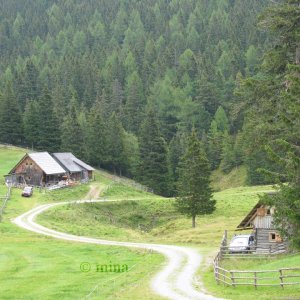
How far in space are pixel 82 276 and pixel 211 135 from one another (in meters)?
99.0

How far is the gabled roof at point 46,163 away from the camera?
292 feet

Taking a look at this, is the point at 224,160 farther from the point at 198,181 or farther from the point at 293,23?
the point at 293,23

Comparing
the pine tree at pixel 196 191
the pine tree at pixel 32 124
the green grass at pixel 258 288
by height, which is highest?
the pine tree at pixel 32 124

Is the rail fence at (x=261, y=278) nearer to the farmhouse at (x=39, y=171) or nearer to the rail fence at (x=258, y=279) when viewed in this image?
the rail fence at (x=258, y=279)

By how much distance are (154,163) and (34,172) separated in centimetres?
2334

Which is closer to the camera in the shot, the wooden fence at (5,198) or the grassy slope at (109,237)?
the grassy slope at (109,237)

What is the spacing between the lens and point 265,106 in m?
36.3

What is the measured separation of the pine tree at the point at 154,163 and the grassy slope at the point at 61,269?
4324 cm

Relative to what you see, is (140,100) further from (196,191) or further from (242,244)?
(242,244)

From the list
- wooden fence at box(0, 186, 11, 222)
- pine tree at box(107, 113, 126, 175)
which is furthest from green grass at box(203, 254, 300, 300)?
pine tree at box(107, 113, 126, 175)

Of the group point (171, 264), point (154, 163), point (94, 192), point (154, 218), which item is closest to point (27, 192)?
point (94, 192)

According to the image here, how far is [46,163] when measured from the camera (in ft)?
299

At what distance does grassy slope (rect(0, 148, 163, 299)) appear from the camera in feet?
99.3

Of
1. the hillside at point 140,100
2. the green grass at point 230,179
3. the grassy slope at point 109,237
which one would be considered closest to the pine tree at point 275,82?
the grassy slope at point 109,237
